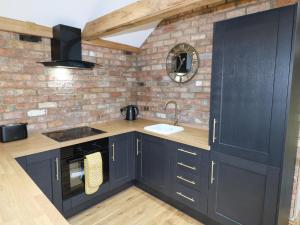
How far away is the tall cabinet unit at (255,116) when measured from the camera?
146 cm

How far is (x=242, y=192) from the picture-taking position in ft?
5.72

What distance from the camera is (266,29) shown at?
58.8 inches

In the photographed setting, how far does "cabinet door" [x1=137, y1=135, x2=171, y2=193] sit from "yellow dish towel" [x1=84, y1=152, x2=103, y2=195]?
1.92ft

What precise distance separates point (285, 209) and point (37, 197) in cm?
199

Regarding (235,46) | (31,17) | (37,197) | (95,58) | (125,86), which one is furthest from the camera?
(125,86)

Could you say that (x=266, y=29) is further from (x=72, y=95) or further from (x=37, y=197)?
(x=72, y=95)

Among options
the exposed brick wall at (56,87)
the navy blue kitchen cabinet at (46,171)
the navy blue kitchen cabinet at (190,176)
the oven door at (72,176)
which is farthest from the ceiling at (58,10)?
the navy blue kitchen cabinet at (190,176)

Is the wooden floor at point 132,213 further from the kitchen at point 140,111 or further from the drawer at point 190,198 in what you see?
the drawer at point 190,198

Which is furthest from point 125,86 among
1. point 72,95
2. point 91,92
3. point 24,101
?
point 24,101

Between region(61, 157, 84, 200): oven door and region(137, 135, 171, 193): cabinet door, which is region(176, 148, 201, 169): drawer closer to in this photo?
region(137, 135, 171, 193): cabinet door

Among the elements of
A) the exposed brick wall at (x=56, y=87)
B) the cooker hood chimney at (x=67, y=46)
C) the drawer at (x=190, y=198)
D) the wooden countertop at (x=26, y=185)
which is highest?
the cooker hood chimney at (x=67, y=46)

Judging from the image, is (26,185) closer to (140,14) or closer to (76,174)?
(76,174)

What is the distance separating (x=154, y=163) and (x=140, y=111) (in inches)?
46.9

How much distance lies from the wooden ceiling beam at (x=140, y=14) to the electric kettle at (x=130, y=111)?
125 cm
